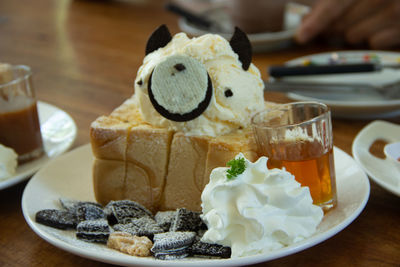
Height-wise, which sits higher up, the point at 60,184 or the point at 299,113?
the point at 299,113

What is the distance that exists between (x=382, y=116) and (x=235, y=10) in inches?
49.7

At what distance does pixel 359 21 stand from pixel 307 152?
6.50 ft

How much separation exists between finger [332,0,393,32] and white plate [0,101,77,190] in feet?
5.90

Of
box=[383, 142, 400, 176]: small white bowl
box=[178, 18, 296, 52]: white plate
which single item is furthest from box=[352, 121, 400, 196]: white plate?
box=[178, 18, 296, 52]: white plate

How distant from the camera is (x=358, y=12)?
10.0 feet

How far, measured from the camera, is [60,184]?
1598mm

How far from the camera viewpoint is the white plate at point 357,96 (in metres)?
1.99

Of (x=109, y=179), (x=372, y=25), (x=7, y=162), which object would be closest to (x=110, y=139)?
(x=109, y=179)

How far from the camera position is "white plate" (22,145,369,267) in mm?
1108

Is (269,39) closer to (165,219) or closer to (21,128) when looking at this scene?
(21,128)

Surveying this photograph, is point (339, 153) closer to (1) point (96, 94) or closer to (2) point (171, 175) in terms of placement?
(2) point (171, 175)

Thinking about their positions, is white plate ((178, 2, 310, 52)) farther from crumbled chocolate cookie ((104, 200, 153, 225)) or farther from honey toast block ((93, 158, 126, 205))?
crumbled chocolate cookie ((104, 200, 153, 225))

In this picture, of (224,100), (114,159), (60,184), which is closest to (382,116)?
(224,100)

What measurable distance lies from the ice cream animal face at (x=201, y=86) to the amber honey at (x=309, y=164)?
18 centimetres
